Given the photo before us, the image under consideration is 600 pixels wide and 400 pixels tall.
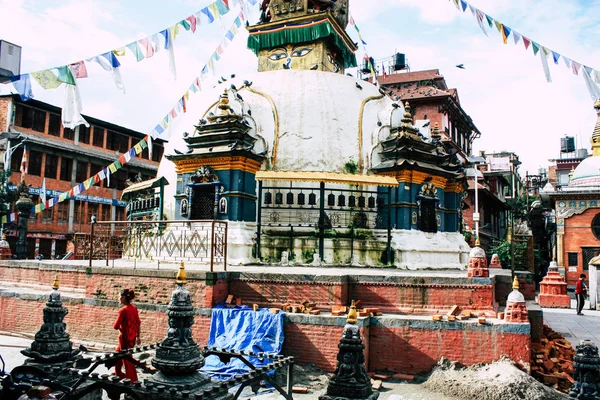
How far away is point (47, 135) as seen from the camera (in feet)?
113

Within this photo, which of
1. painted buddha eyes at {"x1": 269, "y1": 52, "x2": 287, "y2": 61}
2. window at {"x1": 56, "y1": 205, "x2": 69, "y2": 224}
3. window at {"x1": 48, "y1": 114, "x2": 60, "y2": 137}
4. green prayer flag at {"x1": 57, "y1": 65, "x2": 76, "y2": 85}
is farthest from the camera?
window at {"x1": 56, "y1": 205, "x2": 69, "y2": 224}

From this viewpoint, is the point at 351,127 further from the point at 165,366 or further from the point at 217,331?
the point at 165,366

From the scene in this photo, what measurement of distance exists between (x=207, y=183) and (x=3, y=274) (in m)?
6.53

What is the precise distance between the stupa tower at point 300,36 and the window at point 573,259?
760 inches

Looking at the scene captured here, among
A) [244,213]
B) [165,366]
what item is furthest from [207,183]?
[165,366]

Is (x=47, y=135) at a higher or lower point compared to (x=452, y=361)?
higher

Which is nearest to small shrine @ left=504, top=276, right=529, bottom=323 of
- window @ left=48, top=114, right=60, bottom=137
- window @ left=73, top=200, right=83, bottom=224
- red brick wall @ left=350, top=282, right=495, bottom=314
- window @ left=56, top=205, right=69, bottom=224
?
red brick wall @ left=350, top=282, right=495, bottom=314

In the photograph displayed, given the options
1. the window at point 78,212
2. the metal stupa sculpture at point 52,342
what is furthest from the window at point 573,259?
the window at point 78,212

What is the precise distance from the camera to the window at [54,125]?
3488 cm

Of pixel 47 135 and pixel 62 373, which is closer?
pixel 62 373

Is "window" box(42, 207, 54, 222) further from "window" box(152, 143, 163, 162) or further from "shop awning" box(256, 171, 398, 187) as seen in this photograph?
"shop awning" box(256, 171, 398, 187)

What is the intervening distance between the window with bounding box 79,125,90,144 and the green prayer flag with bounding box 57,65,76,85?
29317mm

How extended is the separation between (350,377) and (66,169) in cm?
3709

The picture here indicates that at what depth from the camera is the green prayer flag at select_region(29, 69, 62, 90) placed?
979 cm
